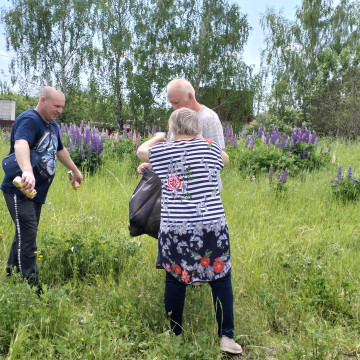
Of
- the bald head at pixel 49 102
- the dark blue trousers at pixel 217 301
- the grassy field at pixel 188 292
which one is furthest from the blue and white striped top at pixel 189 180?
the bald head at pixel 49 102

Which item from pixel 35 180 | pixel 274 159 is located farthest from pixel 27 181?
pixel 274 159

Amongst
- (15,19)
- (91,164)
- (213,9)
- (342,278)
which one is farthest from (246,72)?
(342,278)

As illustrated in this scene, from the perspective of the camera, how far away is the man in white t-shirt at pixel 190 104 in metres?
2.89

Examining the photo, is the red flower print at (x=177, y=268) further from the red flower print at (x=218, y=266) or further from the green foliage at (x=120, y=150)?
the green foliage at (x=120, y=150)

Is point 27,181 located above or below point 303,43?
below

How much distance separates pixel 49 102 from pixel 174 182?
4.01ft

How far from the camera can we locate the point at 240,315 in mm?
3012

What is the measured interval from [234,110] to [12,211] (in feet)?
73.1

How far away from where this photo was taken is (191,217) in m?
2.39

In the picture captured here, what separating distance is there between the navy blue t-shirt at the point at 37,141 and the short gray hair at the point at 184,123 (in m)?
1.08

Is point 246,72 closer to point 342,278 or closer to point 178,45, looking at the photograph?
point 178,45

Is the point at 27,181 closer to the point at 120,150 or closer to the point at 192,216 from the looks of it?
the point at 192,216

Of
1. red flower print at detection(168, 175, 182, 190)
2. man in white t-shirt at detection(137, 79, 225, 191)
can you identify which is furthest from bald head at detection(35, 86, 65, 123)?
red flower print at detection(168, 175, 182, 190)

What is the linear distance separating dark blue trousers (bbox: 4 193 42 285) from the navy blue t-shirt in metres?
0.06
